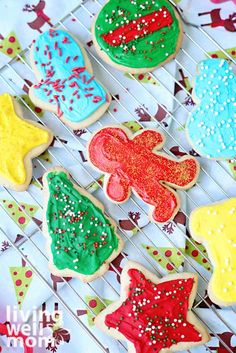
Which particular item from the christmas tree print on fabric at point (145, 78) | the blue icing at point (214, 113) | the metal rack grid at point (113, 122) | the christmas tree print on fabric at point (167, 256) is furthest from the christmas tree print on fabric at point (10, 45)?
the christmas tree print on fabric at point (167, 256)

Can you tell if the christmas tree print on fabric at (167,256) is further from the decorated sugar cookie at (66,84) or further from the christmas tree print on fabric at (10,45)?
the christmas tree print on fabric at (10,45)

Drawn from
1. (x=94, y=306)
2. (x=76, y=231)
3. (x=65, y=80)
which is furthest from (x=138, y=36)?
(x=94, y=306)

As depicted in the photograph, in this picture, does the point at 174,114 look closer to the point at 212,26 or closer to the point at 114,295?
the point at 212,26

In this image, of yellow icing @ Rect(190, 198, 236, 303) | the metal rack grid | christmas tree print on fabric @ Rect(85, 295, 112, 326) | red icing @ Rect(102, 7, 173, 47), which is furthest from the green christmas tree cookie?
christmas tree print on fabric @ Rect(85, 295, 112, 326)

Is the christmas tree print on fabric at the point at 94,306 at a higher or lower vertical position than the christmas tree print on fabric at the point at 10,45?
lower

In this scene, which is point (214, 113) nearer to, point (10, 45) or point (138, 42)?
point (138, 42)

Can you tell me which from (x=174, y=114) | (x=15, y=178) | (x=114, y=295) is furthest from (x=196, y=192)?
(x=15, y=178)
